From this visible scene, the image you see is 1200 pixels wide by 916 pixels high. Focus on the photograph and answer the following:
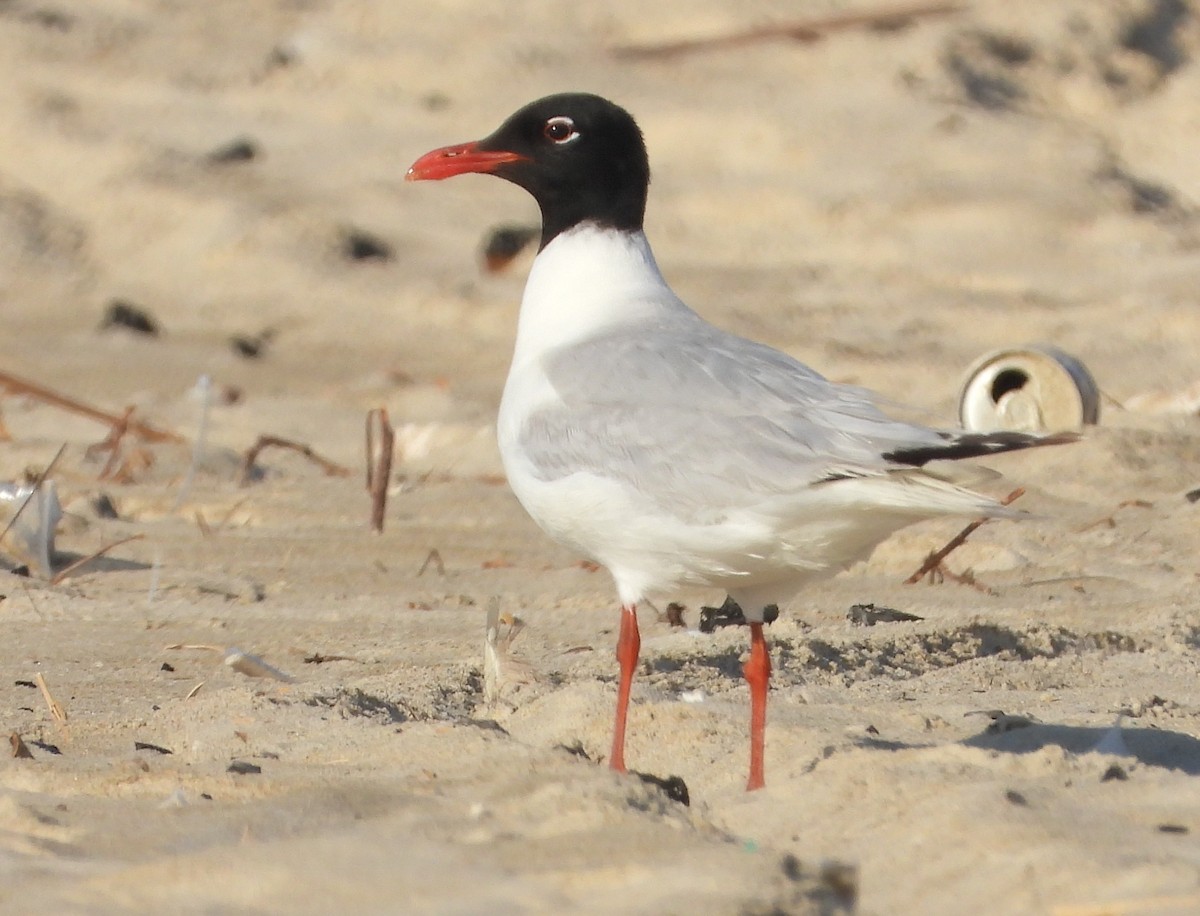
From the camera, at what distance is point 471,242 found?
10.6 metres

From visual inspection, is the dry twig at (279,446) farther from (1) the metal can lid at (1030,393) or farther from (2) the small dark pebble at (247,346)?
(1) the metal can lid at (1030,393)

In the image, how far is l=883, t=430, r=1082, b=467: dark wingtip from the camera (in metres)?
3.32

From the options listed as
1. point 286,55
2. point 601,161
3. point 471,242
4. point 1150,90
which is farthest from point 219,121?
point 601,161

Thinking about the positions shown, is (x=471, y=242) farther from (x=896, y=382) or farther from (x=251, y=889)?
(x=251, y=889)

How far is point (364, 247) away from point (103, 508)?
170 inches

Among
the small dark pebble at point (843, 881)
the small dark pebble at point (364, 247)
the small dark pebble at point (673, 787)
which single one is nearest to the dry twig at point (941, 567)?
the small dark pebble at point (673, 787)

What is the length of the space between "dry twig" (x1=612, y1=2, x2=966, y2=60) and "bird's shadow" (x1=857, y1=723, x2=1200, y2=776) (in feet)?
27.8

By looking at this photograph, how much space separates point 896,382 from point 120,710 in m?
5.02

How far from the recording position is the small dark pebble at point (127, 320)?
9703 millimetres

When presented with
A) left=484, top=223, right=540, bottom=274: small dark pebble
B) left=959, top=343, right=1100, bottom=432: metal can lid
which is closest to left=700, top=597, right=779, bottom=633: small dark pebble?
left=959, top=343, right=1100, bottom=432: metal can lid

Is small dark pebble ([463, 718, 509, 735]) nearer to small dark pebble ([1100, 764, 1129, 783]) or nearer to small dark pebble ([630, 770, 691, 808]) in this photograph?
small dark pebble ([630, 770, 691, 808])

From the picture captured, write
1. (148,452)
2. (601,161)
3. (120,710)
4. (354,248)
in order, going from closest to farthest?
(120,710) < (601,161) < (148,452) < (354,248)

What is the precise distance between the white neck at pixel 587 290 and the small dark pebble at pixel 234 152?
666 cm

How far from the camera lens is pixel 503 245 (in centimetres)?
1045
